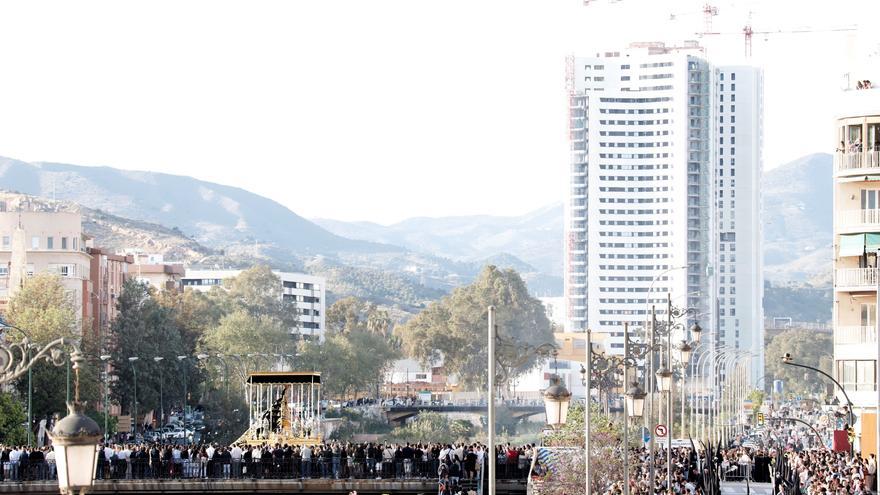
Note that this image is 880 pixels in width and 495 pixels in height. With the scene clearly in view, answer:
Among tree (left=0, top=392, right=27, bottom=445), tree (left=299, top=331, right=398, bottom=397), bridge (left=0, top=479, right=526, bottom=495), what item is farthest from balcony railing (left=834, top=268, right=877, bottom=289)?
tree (left=299, top=331, right=398, bottom=397)

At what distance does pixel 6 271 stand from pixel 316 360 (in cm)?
2784

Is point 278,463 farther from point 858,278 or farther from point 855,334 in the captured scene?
point 858,278

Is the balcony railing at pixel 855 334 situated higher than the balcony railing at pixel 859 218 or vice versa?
the balcony railing at pixel 859 218

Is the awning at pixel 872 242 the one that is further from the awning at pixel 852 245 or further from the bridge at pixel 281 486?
the bridge at pixel 281 486

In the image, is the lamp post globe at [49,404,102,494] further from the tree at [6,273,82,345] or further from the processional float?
the tree at [6,273,82,345]

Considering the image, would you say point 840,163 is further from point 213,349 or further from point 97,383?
point 213,349

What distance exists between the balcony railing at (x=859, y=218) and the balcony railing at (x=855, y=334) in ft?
10.9

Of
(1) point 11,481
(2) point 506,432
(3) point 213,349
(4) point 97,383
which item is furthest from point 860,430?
(2) point 506,432

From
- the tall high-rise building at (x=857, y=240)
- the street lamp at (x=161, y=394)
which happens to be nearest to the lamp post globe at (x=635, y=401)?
the tall high-rise building at (x=857, y=240)

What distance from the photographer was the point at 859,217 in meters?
57.7

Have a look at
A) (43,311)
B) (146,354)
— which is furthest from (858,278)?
(146,354)

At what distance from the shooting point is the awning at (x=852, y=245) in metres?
56.7

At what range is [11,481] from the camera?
5538cm

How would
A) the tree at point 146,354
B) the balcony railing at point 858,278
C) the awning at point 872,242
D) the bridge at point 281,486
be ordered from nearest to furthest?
the awning at point 872,242
the balcony railing at point 858,278
the bridge at point 281,486
the tree at point 146,354
